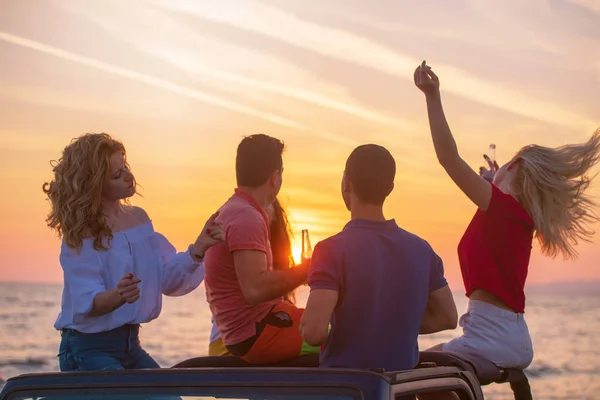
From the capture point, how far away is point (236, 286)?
4.68 meters

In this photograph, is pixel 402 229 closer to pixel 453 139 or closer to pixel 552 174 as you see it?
pixel 453 139

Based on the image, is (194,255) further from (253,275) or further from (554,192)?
(554,192)

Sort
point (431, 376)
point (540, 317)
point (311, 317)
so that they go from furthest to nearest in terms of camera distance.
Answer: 1. point (540, 317)
2. point (311, 317)
3. point (431, 376)

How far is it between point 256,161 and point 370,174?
775mm

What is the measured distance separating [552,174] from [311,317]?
6.83 feet

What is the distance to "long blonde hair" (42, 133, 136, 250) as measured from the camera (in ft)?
15.9

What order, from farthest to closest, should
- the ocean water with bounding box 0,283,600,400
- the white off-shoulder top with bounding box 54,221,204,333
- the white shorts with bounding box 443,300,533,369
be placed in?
1. the ocean water with bounding box 0,283,600,400
2. the white shorts with bounding box 443,300,533,369
3. the white off-shoulder top with bounding box 54,221,204,333

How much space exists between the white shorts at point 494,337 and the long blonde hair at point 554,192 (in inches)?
18.5

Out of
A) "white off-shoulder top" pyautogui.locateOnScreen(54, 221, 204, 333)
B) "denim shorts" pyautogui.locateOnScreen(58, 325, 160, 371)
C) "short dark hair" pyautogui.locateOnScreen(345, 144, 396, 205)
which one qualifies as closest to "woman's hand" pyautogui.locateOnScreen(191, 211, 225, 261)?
"white off-shoulder top" pyautogui.locateOnScreen(54, 221, 204, 333)

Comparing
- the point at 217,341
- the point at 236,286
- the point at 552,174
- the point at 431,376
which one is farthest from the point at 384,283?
the point at 552,174

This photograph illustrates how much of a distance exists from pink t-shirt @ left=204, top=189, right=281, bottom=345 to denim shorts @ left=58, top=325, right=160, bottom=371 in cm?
44

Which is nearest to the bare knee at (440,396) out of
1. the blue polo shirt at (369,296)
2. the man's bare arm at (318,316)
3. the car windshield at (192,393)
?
the blue polo shirt at (369,296)

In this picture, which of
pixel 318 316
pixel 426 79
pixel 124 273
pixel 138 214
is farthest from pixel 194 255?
pixel 426 79

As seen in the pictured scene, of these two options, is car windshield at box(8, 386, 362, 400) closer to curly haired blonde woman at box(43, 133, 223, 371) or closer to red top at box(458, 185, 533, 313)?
curly haired blonde woman at box(43, 133, 223, 371)
